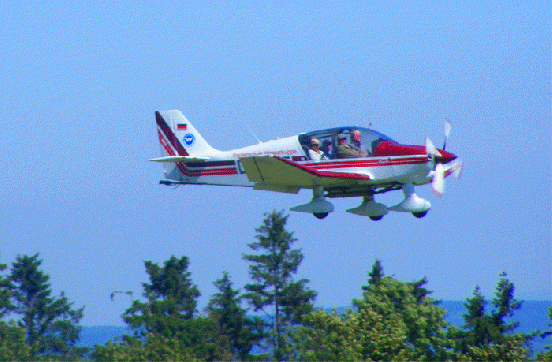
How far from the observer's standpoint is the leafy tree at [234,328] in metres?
42.2

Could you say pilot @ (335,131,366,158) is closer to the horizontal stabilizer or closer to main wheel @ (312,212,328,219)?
main wheel @ (312,212,328,219)

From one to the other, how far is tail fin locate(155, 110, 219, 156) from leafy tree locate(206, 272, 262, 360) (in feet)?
71.1

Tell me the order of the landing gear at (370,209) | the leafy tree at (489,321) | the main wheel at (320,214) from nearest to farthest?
the main wheel at (320,214) < the landing gear at (370,209) < the leafy tree at (489,321)

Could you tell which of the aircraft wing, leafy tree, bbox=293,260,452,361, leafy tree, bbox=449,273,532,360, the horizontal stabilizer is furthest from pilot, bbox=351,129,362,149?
leafy tree, bbox=449,273,532,360

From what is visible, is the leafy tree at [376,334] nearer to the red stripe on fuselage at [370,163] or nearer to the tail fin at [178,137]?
the red stripe on fuselage at [370,163]


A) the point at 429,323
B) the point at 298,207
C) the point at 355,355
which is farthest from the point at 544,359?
the point at 298,207

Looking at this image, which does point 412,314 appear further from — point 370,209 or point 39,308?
point 39,308

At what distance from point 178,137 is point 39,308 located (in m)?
34.5

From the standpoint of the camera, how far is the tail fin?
71.7 ft

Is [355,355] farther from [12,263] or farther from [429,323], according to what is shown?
[12,263]

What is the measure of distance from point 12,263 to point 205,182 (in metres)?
37.0

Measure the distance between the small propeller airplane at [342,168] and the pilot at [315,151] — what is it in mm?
25

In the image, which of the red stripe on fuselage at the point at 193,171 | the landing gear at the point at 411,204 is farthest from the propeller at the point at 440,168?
the red stripe on fuselage at the point at 193,171

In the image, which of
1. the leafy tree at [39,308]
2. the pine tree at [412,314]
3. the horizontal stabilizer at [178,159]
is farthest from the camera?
the leafy tree at [39,308]
